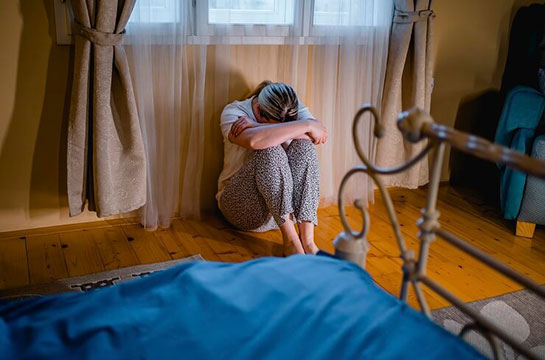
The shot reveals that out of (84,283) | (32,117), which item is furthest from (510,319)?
(32,117)

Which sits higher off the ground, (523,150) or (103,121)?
(103,121)

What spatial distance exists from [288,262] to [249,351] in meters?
0.30

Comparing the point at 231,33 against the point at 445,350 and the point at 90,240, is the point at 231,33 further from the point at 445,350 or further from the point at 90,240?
the point at 445,350

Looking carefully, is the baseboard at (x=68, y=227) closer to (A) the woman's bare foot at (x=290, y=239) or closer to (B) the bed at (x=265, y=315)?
(A) the woman's bare foot at (x=290, y=239)

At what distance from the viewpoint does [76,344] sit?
2.96 feet

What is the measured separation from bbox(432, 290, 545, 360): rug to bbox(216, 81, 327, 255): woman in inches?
25.5

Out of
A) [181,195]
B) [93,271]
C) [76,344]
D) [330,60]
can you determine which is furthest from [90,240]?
[76,344]

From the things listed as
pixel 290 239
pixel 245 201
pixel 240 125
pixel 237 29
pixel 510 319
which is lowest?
pixel 510 319

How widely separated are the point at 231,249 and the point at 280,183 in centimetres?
41

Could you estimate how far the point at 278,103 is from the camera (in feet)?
7.87

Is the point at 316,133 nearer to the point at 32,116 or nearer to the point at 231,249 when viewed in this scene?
the point at 231,249

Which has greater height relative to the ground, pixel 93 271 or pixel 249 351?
pixel 249 351

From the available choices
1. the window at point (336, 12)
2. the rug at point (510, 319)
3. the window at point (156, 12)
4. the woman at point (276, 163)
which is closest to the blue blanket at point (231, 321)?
the rug at point (510, 319)

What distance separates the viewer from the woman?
7.66 ft
